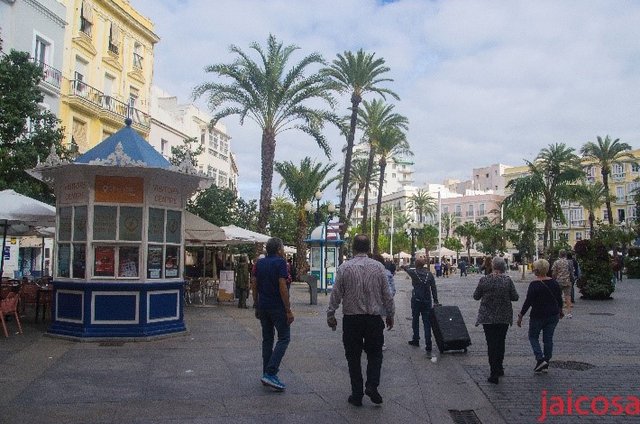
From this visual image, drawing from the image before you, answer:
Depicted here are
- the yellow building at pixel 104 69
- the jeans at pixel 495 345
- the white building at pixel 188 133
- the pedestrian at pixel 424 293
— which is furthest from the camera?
the white building at pixel 188 133

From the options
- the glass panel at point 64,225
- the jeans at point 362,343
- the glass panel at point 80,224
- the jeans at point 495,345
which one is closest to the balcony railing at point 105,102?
the glass panel at point 64,225

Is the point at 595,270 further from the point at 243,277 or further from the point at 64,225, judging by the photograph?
the point at 64,225

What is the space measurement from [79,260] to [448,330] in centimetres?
672

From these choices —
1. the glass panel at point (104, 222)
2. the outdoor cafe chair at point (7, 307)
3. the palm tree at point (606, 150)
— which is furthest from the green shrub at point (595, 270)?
the palm tree at point (606, 150)

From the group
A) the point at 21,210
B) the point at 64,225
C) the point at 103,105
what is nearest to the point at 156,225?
the point at 64,225

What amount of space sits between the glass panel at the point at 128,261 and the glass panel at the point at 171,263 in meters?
0.61

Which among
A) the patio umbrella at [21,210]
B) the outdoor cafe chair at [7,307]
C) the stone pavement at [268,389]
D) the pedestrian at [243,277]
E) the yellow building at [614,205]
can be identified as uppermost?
the yellow building at [614,205]

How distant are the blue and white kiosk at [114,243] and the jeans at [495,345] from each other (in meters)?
6.12

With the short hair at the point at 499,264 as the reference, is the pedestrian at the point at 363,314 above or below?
below

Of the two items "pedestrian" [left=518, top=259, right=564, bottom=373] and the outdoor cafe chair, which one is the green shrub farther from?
the outdoor cafe chair

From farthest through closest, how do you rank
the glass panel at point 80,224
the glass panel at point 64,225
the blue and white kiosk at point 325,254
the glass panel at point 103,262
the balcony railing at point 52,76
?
the balcony railing at point 52,76 → the blue and white kiosk at point 325,254 → the glass panel at point 64,225 → the glass panel at point 80,224 → the glass panel at point 103,262

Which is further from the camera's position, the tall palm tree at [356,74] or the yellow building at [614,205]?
the yellow building at [614,205]

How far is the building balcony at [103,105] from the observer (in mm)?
30219

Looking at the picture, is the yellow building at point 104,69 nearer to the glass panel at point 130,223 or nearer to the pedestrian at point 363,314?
the glass panel at point 130,223
